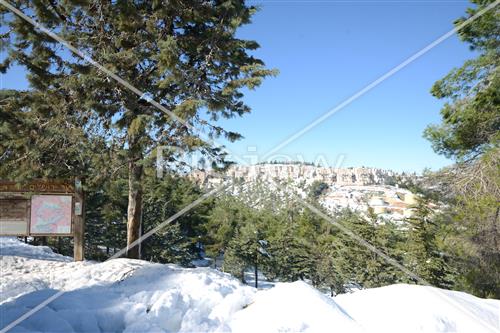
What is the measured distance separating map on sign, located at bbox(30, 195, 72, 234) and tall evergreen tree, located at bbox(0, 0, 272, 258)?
130cm

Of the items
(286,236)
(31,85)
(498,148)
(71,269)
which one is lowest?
(286,236)

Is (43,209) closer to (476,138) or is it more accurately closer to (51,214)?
(51,214)

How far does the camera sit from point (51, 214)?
29.8 ft

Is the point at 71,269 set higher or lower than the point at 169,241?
higher

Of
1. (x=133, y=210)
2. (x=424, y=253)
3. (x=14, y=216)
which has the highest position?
(x=133, y=210)

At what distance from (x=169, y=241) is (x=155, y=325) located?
2746 cm

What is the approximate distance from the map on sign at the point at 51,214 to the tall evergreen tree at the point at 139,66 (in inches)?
51.0

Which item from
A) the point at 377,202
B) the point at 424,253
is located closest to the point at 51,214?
the point at 424,253

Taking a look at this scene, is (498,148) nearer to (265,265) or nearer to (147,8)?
(147,8)

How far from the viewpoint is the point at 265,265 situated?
121ft

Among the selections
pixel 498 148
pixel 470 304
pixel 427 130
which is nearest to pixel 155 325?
pixel 470 304

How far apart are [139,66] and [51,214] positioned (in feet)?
15.7

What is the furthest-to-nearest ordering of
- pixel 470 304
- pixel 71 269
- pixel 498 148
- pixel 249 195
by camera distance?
pixel 249 195
pixel 71 269
pixel 498 148
pixel 470 304

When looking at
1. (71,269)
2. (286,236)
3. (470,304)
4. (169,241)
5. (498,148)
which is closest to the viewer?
(470,304)
